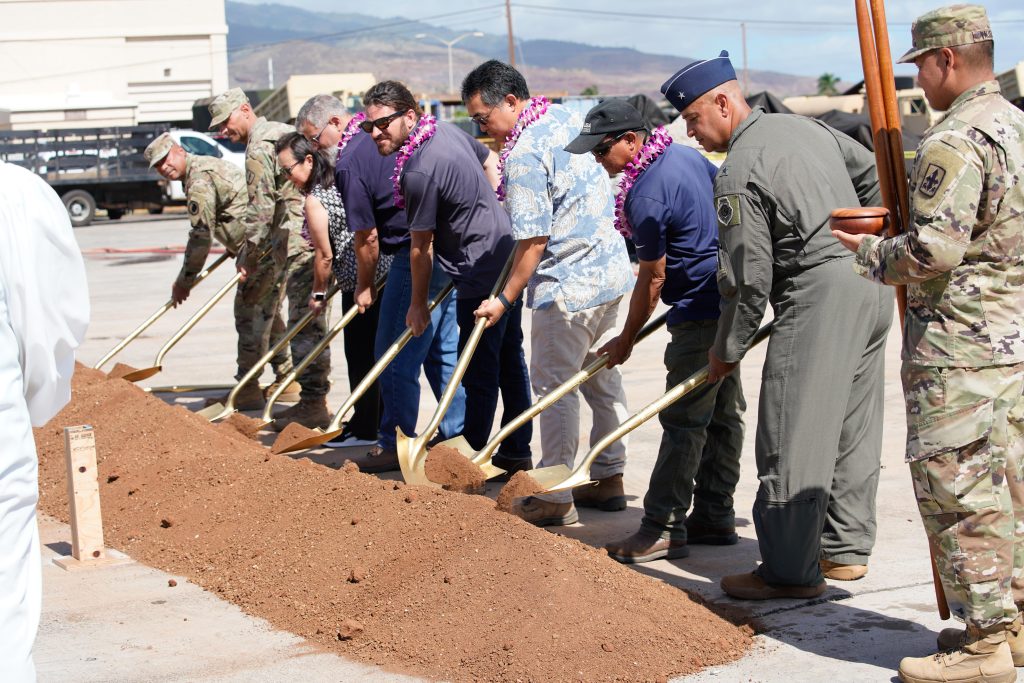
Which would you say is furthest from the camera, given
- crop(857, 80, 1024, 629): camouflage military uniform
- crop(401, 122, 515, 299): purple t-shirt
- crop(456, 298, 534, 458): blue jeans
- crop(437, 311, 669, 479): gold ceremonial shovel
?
crop(456, 298, 534, 458): blue jeans

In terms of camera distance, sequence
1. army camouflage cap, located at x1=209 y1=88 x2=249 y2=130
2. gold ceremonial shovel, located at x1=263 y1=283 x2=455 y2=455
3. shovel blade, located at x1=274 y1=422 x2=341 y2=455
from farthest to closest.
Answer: army camouflage cap, located at x1=209 y1=88 x2=249 y2=130 < shovel blade, located at x1=274 y1=422 x2=341 y2=455 < gold ceremonial shovel, located at x1=263 y1=283 x2=455 y2=455

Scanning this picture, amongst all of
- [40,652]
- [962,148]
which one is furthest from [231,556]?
[962,148]

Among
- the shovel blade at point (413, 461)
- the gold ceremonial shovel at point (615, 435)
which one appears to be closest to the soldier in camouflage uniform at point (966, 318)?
the gold ceremonial shovel at point (615, 435)

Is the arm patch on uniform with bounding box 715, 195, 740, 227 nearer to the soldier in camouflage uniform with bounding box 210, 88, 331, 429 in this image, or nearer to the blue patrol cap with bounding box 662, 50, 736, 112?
the blue patrol cap with bounding box 662, 50, 736, 112

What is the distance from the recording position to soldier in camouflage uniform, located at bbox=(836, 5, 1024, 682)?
3443 millimetres

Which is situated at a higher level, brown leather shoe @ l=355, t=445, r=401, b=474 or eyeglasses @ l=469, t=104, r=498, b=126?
eyeglasses @ l=469, t=104, r=498, b=126

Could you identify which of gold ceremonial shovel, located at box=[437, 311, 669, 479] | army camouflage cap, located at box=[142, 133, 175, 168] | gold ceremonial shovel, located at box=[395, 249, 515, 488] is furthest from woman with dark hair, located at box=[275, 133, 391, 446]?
gold ceremonial shovel, located at box=[437, 311, 669, 479]

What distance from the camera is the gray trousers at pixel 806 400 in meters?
4.35

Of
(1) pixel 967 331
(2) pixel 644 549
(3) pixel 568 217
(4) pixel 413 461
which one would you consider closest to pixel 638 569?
(2) pixel 644 549

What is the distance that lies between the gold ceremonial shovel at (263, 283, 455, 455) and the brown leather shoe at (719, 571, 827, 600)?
235 centimetres

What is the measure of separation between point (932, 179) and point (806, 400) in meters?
1.14

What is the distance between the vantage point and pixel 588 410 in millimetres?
8484

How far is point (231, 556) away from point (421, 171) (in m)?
2.02

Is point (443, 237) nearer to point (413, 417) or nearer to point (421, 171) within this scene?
point (421, 171)
